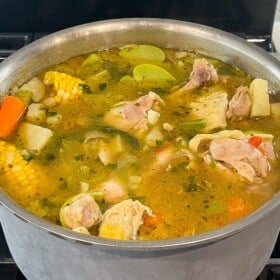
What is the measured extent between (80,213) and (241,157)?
1.21ft

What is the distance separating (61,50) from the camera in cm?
167

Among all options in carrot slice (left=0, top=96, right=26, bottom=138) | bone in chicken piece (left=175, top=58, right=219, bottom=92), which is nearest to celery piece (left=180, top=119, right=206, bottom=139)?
bone in chicken piece (left=175, top=58, right=219, bottom=92)

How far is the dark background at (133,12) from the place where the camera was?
2.18 metres

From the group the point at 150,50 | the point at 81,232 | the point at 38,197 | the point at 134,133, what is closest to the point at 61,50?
the point at 150,50

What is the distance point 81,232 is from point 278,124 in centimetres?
59

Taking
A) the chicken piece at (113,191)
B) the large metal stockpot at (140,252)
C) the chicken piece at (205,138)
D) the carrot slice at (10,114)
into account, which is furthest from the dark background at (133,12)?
the large metal stockpot at (140,252)

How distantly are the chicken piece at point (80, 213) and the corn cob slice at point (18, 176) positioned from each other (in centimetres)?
12

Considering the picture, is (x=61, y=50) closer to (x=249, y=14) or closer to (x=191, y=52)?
(x=191, y=52)

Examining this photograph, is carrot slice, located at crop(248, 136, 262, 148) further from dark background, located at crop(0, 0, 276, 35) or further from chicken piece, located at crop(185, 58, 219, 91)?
dark background, located at crop(0, 0, 276, 35)

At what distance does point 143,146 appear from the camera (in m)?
1.45

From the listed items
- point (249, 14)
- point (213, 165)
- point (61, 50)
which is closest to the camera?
point (213, 165)

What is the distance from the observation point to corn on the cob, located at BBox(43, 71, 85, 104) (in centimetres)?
158

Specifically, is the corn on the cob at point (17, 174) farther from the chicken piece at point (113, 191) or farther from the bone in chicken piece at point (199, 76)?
the bone in chicken piece at point (199, 76)

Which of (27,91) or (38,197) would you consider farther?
(27,91)
